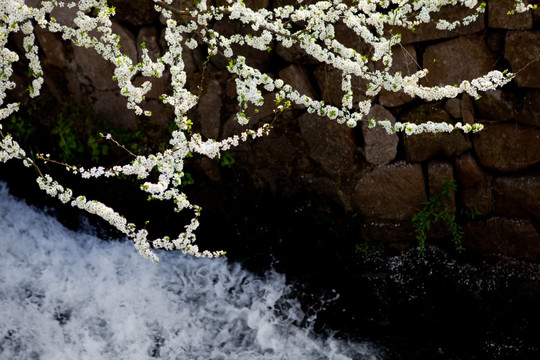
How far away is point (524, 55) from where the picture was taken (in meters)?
3.24

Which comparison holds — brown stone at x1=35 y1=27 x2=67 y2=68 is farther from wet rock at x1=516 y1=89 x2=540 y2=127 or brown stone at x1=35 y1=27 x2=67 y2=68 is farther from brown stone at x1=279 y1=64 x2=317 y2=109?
wet rock at x1=516 y1=89 x2=540 y2=127

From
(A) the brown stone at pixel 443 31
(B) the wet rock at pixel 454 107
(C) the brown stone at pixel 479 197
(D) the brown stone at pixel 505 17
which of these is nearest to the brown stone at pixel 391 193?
(C) the brown stone at pixel 479 197

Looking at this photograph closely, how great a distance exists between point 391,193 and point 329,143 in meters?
0.58

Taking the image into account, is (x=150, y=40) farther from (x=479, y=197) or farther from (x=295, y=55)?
(x=479, y=197)

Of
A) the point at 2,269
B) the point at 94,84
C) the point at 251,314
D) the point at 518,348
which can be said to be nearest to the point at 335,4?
the point at 94,84

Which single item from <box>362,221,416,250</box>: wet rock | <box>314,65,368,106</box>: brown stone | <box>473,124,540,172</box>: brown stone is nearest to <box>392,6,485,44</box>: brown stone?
<box>314,65,368,106</box>: brown stone

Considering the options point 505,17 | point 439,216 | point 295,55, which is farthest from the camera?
point 439,216

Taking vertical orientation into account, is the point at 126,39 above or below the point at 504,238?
above

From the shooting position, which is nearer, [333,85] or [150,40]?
[333,85]

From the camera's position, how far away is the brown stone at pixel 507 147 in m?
3.43

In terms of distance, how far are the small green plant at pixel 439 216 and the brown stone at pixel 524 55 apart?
816mm

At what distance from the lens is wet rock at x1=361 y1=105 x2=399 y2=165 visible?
357 cm

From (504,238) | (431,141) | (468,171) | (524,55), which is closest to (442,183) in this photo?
(468,171)

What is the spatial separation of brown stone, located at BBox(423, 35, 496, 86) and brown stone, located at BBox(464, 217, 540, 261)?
106 cm
